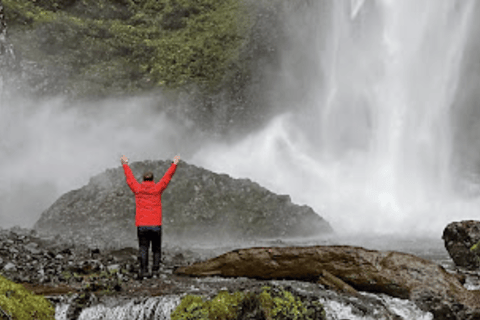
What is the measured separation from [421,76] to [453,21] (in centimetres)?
692

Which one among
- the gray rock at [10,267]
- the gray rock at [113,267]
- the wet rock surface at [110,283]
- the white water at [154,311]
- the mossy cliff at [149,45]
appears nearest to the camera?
the white water at [154,311]

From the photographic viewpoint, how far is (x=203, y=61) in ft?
140

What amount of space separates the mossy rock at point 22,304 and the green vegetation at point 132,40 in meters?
35.1

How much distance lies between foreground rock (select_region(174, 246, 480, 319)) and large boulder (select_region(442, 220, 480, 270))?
4052mm

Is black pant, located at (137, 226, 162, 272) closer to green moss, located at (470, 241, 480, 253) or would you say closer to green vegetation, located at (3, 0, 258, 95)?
green moss, located at (470, 241, 480, 253)

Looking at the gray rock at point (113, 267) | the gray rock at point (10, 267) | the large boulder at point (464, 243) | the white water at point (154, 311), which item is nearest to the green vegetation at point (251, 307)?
the white water at point (154, 311)

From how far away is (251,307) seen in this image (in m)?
6.26

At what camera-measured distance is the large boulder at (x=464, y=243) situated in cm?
1132

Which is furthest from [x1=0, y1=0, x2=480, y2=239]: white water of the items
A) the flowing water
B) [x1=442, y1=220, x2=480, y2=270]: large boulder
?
[x1=442, y1=220, x2=480, y2=270]: large boulder

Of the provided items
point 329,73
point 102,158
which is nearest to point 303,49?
point 329,73

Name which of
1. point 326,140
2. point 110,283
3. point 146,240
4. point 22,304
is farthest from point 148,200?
point 326,140

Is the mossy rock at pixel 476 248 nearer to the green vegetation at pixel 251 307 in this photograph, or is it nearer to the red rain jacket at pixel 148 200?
the green vegetation at pixel 251 307

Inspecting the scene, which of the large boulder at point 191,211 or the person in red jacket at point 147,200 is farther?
the large boulder at point 191,211

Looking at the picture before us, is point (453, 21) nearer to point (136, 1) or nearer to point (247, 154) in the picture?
point (247, 154)
